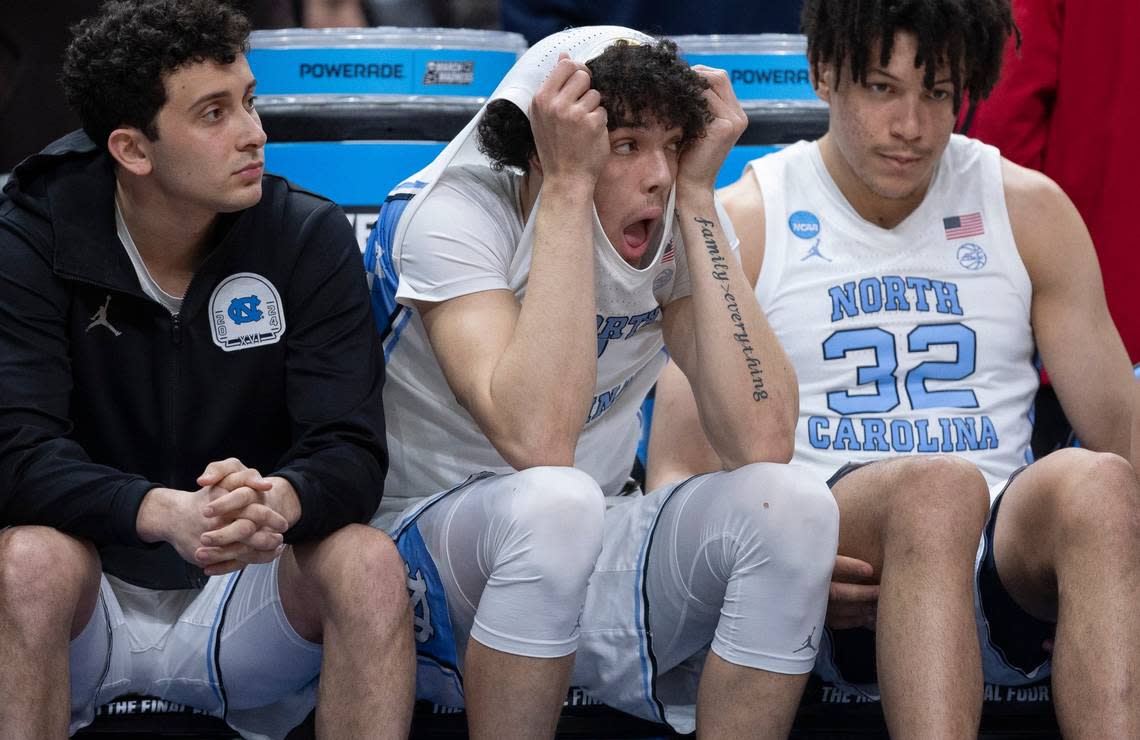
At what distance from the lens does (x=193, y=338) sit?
220 centimetres

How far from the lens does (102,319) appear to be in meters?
2.18

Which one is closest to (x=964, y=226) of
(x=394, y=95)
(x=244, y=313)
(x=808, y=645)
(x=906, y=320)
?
(x=906, y=320)

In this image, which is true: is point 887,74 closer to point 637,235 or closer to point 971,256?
point 971,256

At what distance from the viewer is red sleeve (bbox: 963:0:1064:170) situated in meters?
2.99

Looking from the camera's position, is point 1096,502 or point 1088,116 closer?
point 1096,502

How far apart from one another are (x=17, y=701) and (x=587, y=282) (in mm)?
900

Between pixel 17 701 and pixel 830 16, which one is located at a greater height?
pixel 830 16

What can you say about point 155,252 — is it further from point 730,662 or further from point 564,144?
point 730,662

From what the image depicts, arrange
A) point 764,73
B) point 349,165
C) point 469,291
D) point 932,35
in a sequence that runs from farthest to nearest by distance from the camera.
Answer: point 764,73 < point 349,165 < point 932,35 < point 469,291

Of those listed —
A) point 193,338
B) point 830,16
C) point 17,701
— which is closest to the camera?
point 17,701

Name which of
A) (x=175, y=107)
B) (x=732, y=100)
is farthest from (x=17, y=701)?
(x=732, y=100)

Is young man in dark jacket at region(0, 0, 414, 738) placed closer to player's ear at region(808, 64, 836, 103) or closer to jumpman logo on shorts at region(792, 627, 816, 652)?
jumpman logo on shorts at region(792, 627, 816, 652)

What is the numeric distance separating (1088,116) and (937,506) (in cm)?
123

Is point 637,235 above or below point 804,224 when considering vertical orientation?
above
